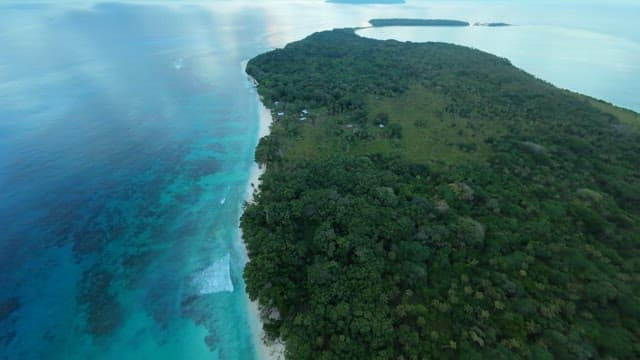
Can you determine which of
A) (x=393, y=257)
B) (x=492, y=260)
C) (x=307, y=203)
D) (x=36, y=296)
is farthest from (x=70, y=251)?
(x=492, y=260)

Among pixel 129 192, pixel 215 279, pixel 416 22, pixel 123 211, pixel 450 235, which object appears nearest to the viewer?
pixel 215 279

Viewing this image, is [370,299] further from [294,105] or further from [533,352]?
[294,105]

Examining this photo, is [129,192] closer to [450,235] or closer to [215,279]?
[215,279]

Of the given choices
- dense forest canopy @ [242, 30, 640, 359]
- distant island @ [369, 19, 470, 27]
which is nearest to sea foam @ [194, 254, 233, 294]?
dense forest canopy @ [242, 30, 640, 359]

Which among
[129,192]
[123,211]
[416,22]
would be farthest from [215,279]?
[416,22]

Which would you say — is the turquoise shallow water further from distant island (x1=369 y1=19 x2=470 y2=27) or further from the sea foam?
distant island (x1=369 y1=19 x2=470 y2=27)
